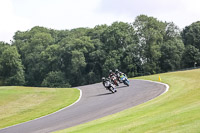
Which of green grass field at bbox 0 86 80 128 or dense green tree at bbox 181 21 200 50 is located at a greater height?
dense green tree at bbox 181 21 200 50

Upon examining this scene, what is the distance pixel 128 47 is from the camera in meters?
74.2

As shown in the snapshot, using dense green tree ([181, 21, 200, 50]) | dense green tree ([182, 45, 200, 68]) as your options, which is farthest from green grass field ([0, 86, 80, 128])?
dense green tree ([181, 21, 200, 50])

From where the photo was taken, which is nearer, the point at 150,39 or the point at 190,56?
the point at 190,56

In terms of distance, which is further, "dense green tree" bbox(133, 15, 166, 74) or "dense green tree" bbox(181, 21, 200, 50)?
"dense green tree" bbox(181, 21, 200, 50)

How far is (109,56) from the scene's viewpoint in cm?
7319

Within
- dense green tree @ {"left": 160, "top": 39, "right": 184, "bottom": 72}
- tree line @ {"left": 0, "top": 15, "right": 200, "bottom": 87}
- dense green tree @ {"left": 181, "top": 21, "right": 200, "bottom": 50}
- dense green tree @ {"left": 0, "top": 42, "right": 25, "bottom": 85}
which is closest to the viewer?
dense green tree @ {"left": 160, "top": 39, "right": 184, "bottom": 72}

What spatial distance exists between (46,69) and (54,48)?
557cm

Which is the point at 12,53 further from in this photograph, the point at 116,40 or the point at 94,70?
the point at 116,40


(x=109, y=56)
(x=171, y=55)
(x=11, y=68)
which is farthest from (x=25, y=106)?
(x=11, y=68)

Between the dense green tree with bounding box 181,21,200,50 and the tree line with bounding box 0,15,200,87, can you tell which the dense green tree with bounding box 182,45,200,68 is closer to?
the tree line with bounding box 0,15,200,87

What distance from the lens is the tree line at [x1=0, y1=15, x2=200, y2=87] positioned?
72375mm

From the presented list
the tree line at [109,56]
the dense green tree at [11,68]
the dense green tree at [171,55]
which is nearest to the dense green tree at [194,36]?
the tree line at [109,56]

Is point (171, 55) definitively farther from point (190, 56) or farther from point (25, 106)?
point (25, 106)

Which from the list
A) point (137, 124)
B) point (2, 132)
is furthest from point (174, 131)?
point (2, 132)
